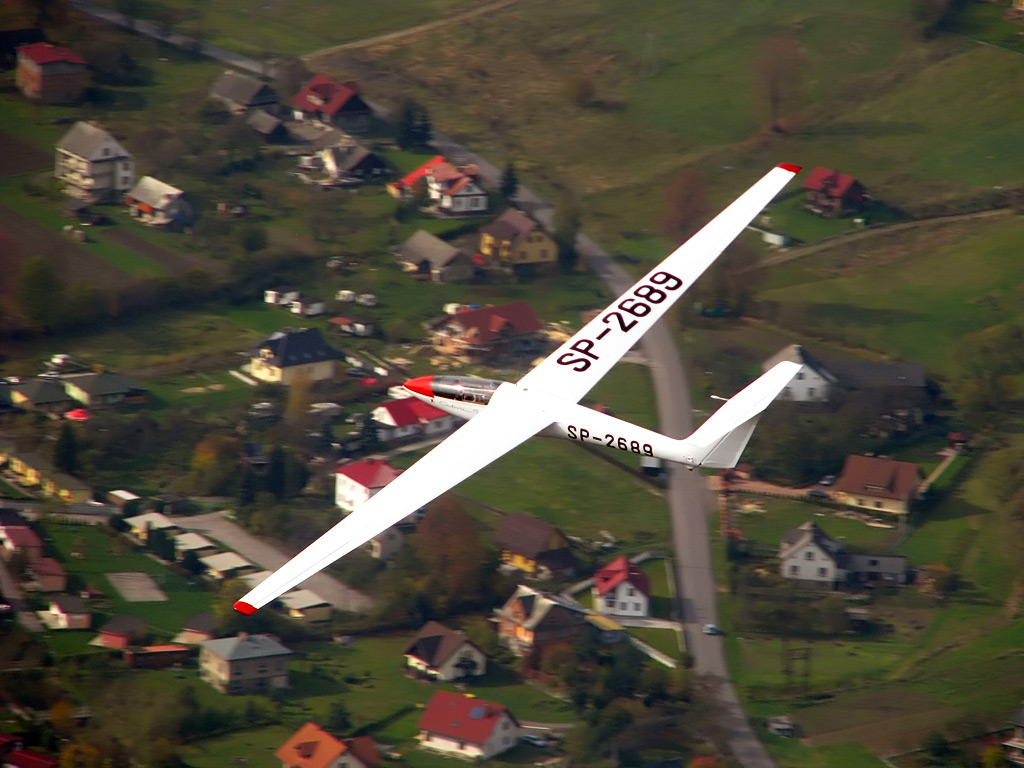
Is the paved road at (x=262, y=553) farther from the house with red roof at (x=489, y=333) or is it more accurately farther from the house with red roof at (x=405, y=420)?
the house with red roof at (x=489, y=333)

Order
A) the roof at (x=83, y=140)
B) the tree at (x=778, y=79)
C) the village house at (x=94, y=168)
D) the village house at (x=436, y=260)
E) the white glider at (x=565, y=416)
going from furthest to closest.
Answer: the tree at (x=778, y=79), the roof at (x=83, y=140), the village house at (x=94, y=168), the village house at (x=436, y=260), the white glider at (x=565, y=416)

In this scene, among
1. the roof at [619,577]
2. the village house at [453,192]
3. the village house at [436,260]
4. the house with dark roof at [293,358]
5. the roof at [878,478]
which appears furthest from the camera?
the village house at [453,192]

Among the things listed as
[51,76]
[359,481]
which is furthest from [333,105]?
[359,481]

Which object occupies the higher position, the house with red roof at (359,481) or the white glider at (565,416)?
the white glider at (565,416)

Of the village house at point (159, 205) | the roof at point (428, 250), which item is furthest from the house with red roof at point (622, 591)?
the village house at point (159, 205)

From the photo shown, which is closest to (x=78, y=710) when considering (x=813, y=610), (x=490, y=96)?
(x=813, y=610)

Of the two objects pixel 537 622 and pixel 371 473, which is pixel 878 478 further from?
pixel 371 473


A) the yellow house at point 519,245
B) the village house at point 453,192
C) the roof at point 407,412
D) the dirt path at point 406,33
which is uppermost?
the dirt path at point 406,33
